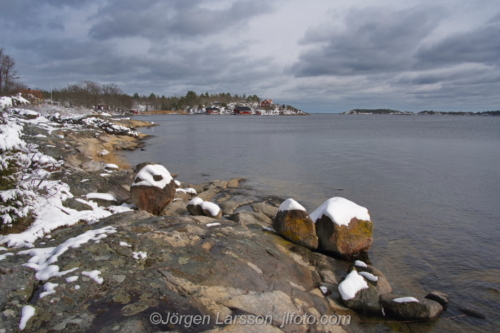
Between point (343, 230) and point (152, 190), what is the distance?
707 centimetres

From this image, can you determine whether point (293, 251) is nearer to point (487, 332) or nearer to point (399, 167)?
point (487, 332)

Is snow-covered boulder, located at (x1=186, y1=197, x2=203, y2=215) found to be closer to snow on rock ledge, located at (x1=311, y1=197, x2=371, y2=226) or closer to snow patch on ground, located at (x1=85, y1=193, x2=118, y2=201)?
snow patch on ground, located at (x1=85, y1=193, x2=118, y2=201)

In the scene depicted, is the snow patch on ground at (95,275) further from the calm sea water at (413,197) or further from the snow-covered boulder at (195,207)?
the snow-covered boulder at (195,207)

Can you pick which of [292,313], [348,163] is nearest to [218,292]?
[292,313]

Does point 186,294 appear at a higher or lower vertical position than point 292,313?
higher

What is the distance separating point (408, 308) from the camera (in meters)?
7.04

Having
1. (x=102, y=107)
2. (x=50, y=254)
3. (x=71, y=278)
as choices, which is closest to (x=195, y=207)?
(x=50, y=254)

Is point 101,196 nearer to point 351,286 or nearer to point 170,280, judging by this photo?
point 170,280

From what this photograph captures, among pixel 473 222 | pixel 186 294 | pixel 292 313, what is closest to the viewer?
pixel 186 294

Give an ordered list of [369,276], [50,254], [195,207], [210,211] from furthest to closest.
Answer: [195,207], [210,211], [369,276], [50,254]

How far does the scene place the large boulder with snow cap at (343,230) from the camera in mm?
9562

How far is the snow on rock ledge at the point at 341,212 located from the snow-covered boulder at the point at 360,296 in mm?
2447

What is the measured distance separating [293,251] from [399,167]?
838 inches

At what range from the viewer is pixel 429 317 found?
7.12 m
